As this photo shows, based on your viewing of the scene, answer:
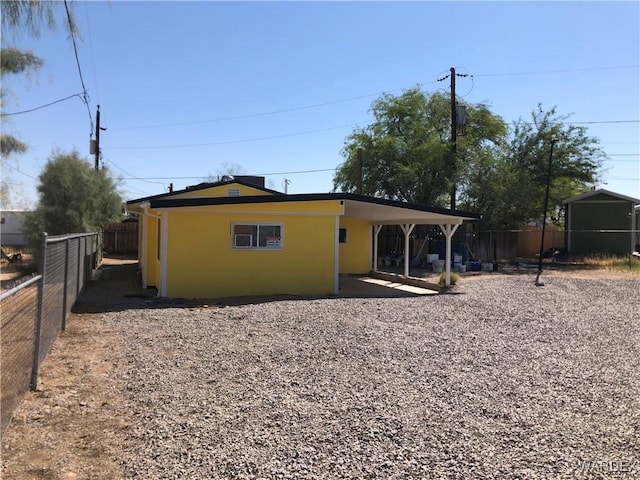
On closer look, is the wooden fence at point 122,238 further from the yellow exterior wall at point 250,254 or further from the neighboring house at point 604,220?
the neighboring house at point 604,220

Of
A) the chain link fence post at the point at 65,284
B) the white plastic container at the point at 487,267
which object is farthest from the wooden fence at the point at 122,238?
the chain link fence post at the point at 65,284

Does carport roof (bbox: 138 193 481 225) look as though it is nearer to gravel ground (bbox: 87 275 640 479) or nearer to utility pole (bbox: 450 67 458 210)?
gravel ground (bbox: 87 275 640 479)

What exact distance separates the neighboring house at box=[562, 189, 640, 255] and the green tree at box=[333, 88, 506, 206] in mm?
5719

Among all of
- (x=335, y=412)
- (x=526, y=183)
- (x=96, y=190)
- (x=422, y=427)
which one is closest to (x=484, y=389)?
(x=422, y=427)

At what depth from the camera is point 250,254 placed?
13.2 metres

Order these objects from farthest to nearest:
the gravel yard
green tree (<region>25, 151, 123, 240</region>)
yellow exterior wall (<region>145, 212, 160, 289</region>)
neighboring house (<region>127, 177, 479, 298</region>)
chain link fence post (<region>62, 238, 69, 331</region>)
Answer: green tree (<region>25, 151, 123, 240</region>), yellow exterior wall (<region>145, 212, 160, 289</region>), neighboring house (<region>127, 177, 479, 298</region>), chain link fence post (<region>62, 238, 69, 331</region>), the gravel yard

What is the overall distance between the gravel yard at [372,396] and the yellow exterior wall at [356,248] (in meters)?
9.85

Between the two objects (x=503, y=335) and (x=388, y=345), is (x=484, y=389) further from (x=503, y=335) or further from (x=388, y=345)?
(x=503, y=335)

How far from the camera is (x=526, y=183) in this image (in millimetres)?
26016

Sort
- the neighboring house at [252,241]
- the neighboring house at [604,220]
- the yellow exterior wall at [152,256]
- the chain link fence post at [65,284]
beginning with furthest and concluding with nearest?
1. the neighboring house at [604,220]
2. the yellow exterior wall at [152,256]
3. the neighboring house at [252,241]
4. the chain link fence post at [65,284]

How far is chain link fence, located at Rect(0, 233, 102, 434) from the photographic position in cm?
449

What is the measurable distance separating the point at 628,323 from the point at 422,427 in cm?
717

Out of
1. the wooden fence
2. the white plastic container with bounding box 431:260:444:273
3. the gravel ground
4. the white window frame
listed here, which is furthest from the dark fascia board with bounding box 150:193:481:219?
the wooden fence

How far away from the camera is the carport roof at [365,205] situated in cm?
1220
